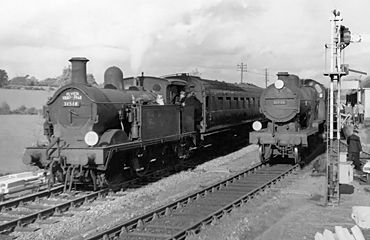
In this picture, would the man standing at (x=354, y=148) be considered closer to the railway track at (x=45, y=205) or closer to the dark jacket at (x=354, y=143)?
the dark jacket at (x=354, y=143)

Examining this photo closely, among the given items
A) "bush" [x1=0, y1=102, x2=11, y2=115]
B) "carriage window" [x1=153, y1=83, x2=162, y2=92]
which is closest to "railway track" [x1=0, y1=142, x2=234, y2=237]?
"carriage window" [x1=153, y1=83, x2=162, y2=92]

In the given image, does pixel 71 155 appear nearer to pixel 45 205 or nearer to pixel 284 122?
pixel 45 205

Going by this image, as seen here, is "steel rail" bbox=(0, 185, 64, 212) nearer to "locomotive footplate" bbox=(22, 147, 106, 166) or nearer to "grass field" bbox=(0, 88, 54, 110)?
"locomotive footplate" bbox=(22, 147, 106, 166)

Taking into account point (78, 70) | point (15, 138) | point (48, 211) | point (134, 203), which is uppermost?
point (78, 70)

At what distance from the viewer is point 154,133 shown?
491 inches

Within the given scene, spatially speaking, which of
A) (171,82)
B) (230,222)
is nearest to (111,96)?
(171,82)

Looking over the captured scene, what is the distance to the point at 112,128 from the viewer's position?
11406 mm

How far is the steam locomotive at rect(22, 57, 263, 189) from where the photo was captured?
33.6ft

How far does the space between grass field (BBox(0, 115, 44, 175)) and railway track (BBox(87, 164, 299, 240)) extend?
32.7 ft

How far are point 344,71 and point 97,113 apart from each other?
19.6 feet

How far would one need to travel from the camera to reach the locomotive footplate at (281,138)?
13.4 metres

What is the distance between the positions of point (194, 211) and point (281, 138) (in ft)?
19.2

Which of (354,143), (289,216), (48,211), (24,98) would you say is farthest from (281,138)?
(24,98)

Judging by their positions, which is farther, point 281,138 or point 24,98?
point 24,98
